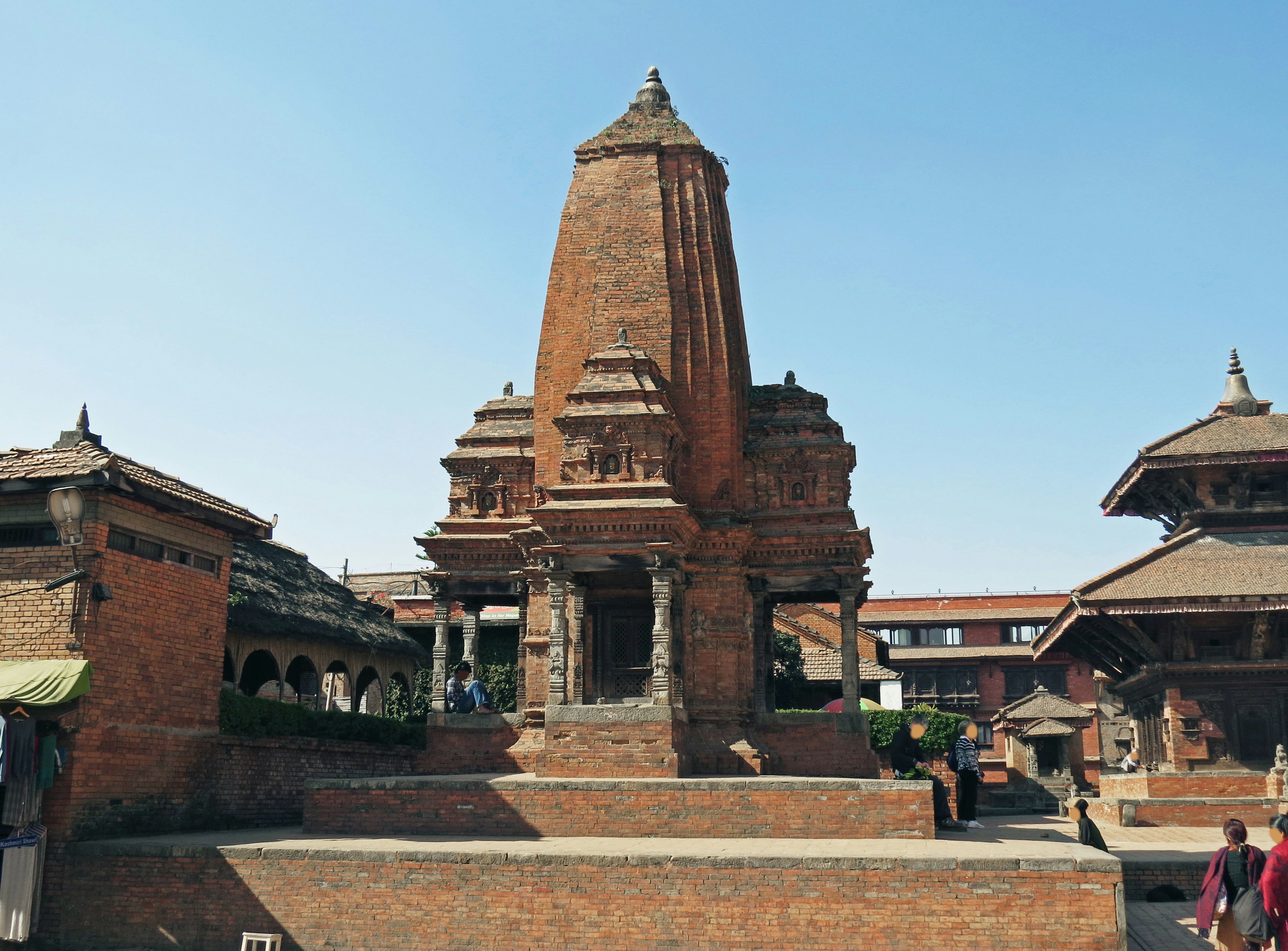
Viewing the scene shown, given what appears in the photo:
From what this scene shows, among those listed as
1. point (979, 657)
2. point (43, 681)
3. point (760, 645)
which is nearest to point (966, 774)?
point (760, 645)

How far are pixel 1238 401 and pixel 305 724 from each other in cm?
2502

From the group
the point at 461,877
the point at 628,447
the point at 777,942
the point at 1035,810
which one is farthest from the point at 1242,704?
the point at 461,877

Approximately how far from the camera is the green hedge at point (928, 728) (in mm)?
32938

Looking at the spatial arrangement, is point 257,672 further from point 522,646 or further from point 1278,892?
point 1278,892

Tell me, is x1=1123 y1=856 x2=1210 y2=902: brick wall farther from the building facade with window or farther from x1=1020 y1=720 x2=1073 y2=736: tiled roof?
the building facade with window

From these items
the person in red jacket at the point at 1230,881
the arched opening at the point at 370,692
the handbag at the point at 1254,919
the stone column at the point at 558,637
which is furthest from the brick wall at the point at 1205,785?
the arched opening at the point at 370,692

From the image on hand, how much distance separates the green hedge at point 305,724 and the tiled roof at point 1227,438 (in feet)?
63.1

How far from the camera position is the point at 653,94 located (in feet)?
80.8

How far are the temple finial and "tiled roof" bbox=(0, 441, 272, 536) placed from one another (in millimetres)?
12664

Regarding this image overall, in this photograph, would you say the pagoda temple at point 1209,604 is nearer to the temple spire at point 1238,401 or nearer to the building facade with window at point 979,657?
the temple spire at point 1238,401

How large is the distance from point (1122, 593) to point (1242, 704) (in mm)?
3611

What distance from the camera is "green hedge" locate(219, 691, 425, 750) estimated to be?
1820 cm

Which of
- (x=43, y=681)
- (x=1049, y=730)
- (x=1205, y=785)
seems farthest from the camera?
(x=1049, y=730)

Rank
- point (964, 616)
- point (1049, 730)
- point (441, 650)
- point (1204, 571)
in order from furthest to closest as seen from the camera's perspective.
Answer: point (964, 616)
point (1049, 730)
point (1204, 571)
point (441, 650)
